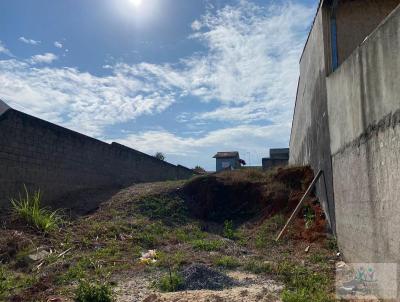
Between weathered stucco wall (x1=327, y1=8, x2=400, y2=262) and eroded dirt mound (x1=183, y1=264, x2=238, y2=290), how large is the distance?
1.95 metres

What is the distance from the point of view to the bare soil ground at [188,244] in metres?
5.64

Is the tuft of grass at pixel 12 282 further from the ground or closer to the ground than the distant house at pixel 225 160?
closer to the ground

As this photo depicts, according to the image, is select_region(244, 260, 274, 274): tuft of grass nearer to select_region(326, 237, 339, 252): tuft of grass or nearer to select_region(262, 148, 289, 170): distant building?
select_region(326, 237, 339, 252): tuft of grass

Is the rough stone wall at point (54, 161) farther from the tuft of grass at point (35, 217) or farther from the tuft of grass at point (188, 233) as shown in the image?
the tuft of grass at point (188, 233)

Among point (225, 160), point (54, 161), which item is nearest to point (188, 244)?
point (54, 161)

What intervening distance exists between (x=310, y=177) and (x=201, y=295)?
6071mm

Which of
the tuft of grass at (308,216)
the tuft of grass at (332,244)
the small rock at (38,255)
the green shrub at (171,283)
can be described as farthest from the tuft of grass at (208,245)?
the small rock at (38,255)

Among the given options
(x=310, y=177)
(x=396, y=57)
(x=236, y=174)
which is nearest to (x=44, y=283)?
(x=396, y=57)

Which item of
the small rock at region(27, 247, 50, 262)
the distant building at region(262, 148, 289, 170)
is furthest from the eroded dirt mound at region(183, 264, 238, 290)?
the distant building at region(262, 148, 289, 170)

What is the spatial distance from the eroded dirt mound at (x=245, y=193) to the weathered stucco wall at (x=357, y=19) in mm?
3644

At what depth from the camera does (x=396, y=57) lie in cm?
401

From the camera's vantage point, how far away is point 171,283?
571cm

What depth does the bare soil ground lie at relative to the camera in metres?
5.64

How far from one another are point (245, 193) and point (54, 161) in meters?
5.66
